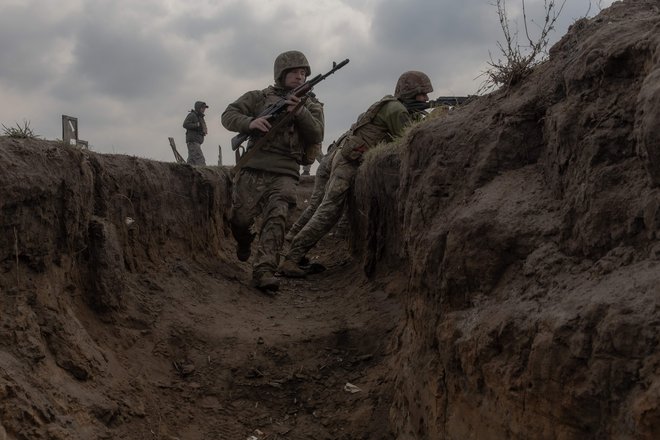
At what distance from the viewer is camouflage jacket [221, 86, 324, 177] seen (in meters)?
7.75

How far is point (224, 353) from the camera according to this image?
5.47 metres

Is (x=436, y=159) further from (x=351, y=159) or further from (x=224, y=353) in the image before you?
(x=351, y=159)

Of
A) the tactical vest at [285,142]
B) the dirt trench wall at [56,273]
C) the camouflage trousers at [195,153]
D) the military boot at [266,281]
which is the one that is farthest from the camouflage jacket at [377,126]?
the camouflage trousers at [195,153]

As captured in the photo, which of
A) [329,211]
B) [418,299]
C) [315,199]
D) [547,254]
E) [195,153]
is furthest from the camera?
[195,153]

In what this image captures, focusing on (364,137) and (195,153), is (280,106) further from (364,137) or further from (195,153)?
(195,153)

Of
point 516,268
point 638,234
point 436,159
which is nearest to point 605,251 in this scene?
point 638,234

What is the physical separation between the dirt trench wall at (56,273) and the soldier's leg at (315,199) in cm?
340

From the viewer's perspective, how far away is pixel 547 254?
2.74 meters

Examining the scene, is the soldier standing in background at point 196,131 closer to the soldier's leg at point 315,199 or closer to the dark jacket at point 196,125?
the dark jacket at point 196,125

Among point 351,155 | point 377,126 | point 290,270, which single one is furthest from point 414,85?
point 290,270

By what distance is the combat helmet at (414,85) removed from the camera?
8.39m

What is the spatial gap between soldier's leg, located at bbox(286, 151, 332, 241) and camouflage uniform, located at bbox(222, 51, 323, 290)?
160 centimetres

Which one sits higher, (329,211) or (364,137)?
(364,137)

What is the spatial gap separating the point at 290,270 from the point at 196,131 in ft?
31.4
